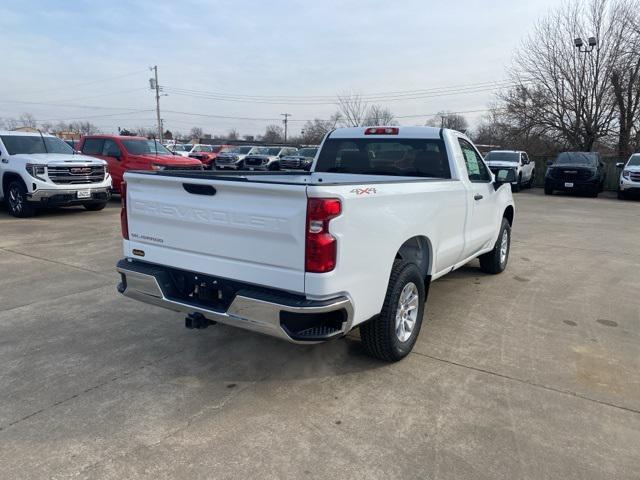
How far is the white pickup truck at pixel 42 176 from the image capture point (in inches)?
407

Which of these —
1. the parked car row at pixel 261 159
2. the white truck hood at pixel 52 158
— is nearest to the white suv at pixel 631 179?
the parked car row at pixel 261 159

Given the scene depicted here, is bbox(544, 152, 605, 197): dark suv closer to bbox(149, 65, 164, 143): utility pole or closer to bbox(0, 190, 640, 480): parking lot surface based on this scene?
bbox(0, 190, 640, 480): parking lot surface

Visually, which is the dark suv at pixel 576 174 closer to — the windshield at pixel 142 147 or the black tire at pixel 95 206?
the windshield at pixel 142 147

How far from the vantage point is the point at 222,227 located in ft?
10.4

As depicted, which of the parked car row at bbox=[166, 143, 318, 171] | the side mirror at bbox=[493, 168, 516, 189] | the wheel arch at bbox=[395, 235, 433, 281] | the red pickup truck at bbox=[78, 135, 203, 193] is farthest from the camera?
the parked car row at bbox=[166, 143, 318, 171]

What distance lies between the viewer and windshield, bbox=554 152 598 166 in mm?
20811

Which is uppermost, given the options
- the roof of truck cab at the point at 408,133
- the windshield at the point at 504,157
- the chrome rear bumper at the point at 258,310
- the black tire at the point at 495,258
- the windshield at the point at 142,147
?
the roof of truck cab at the point at 408,133

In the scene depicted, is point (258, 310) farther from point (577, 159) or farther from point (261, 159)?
point (261, 159)

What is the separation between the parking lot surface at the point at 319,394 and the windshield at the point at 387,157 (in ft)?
5.08

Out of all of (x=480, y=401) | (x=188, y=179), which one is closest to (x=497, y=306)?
(x=480, y=401)

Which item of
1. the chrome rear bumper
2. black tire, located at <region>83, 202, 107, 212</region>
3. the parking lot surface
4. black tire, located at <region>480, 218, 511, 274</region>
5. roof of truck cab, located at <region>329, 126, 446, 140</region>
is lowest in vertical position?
black tire, located at <region>83, 202, 107, 212</region>

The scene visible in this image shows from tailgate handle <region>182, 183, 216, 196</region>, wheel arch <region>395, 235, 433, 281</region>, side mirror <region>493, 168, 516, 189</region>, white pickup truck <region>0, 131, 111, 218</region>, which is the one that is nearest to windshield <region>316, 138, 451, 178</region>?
wheel arch <region>395, 235, 433, 281</region>

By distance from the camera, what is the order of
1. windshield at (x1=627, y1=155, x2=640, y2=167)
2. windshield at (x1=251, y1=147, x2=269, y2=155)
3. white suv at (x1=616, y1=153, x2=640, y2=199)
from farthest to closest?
windshield at (x1=251, y1=147, x2=269, y2=155) < windshield at (x1=627, y1=155, x2=640, y2=167) < white suv at (x1=616, y1=153, x2=640, y2=199)

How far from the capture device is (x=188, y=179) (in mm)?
3305
